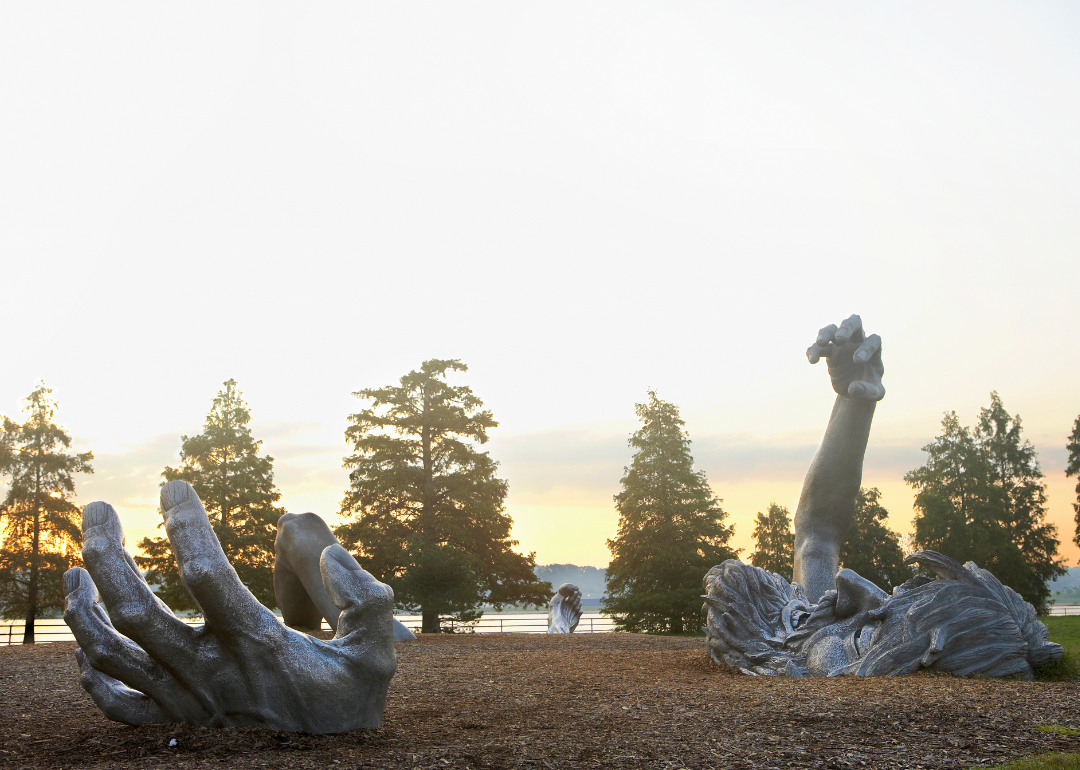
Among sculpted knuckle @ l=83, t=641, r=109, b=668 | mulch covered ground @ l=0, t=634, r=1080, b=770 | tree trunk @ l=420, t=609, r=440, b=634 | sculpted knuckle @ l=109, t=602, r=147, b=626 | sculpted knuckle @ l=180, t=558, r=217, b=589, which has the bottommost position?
tree trunk @ l=420, t=609, r=440, b=634

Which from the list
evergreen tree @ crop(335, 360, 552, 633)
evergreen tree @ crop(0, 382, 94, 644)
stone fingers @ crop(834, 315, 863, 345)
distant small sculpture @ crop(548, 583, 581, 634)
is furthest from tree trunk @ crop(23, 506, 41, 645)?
stone fingers @ crop(834, 315, 863, 345)

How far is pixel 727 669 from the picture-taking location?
10320 millimetres

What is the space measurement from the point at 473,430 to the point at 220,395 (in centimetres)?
794

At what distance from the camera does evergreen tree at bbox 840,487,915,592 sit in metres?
31.4

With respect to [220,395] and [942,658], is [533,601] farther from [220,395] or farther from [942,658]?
[942,658]

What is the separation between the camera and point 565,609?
22547 millimetres

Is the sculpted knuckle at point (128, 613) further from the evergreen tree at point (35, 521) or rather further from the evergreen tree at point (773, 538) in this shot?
the evergreen tree at point (773, 538)

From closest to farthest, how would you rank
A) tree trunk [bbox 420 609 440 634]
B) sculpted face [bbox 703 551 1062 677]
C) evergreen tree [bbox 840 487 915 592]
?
sculpted face [bbox 703 551 1062 677]
tree trunk [bbox 420 609 440 634]
evergreen tree [bbox 840 487 915 592]

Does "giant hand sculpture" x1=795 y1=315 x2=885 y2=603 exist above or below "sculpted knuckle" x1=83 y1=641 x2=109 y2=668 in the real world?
above

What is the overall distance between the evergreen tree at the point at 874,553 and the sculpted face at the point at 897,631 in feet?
74.8

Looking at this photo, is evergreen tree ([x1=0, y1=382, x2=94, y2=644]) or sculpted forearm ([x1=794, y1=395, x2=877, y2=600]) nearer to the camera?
sculpted forearm ([x1=794, y1=395, x2=877, y2=600])

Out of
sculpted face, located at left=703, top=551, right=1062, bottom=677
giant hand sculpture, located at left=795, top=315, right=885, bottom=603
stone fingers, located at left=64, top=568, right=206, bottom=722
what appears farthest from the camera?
giant hand sculpture, located at left=795, top=315, right=885, bottom=603

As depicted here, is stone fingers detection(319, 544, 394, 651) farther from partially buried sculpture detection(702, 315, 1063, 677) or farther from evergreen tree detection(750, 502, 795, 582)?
evergreen tree detection(750, 502, 795, 582)

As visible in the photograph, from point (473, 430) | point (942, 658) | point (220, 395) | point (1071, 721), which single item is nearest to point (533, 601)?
point (473, 430)
